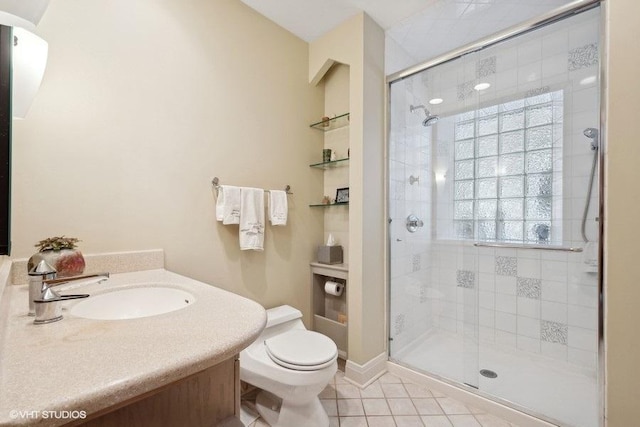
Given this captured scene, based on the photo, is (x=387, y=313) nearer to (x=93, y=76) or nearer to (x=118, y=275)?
(x=118, y=275)

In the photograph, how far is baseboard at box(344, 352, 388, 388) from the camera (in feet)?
5.87

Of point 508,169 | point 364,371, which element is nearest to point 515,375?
point 364,371

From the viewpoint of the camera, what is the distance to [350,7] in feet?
5.84

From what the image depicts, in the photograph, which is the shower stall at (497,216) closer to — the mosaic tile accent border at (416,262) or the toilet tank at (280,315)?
the mosaic tile accent border at (416,262)

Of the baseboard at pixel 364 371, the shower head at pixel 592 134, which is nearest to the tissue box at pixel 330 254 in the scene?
the baseboard at pixel 364 371

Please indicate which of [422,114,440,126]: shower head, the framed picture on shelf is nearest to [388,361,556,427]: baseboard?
the framed picture on shelf

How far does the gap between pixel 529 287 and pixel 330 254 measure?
149cm

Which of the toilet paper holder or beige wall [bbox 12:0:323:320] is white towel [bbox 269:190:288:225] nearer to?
beige wall [bbox 12:0:323:320]

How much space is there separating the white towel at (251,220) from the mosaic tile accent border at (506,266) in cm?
180

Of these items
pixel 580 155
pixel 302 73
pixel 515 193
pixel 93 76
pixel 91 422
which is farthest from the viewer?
pixel 302 73

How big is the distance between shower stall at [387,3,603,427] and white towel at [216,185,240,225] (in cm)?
109

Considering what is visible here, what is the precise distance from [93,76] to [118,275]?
2.94 feet

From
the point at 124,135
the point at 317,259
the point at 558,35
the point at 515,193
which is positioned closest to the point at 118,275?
the point at 124,135

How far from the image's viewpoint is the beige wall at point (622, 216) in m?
1.13
